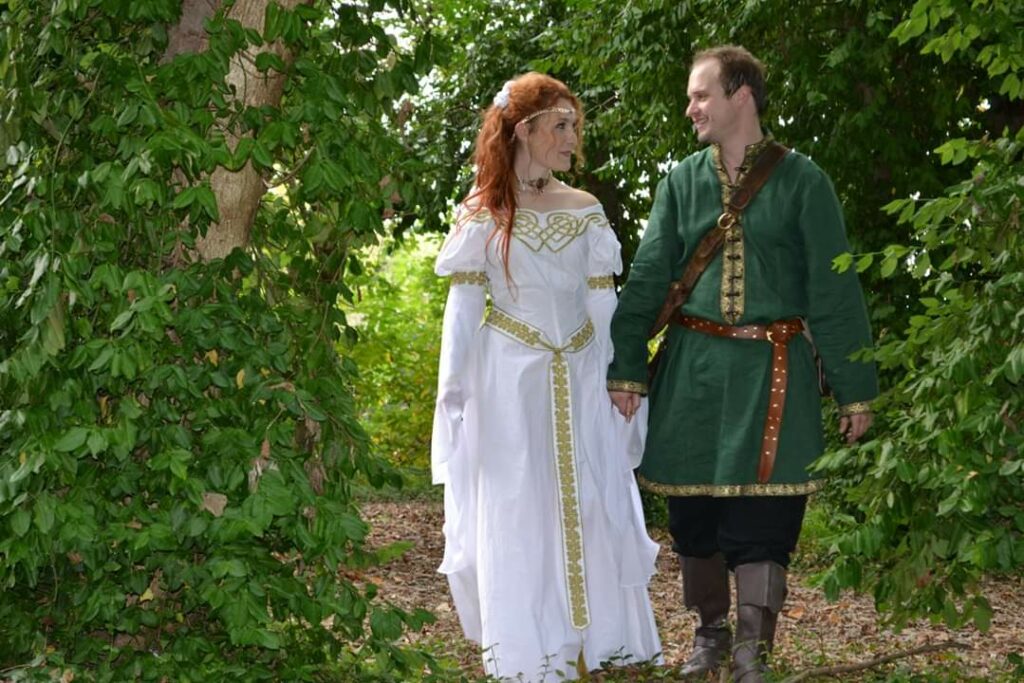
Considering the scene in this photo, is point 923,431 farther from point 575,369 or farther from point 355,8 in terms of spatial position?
point 355,8

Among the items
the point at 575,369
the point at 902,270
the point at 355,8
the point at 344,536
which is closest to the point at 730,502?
the point at 575,369

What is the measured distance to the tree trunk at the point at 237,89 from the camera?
4270mm

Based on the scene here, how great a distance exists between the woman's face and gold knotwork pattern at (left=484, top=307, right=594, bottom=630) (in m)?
0.56

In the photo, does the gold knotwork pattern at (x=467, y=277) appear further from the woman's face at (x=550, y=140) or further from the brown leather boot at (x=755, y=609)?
the brown leather boot at (x=755, y=609)

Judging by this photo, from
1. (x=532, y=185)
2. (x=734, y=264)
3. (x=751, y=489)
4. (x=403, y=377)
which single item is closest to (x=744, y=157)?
(x=734, y=264)

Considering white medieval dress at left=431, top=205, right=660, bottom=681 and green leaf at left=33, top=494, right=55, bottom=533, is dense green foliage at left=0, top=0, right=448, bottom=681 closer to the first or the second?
green leaf at left=33, top=494, right=55, bottom=533

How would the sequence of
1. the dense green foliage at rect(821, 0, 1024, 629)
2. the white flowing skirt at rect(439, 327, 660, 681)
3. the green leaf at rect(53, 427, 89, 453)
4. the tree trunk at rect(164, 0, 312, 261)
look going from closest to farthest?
the green leaf at rect(53, 427, 89, 453) → the dense green foliage at rect(821, 0, 1024, 629) → the tree trunk at rect(164, 0, 312, 261) → the white flowing skirt at rect(439, 327, 660, 681)

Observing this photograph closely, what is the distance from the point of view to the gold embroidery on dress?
523cm

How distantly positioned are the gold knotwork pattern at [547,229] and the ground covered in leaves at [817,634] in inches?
60.7

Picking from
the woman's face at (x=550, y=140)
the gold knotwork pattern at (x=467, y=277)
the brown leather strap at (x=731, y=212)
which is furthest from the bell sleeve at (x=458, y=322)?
the brown leather strap at (x=731, y=212)

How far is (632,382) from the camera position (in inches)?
214

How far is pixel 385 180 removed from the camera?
423cm

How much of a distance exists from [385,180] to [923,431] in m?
1.61

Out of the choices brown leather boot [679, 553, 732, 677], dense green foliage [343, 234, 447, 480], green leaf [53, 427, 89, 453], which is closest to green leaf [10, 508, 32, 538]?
green leaf [53, 427, 89, 453]
